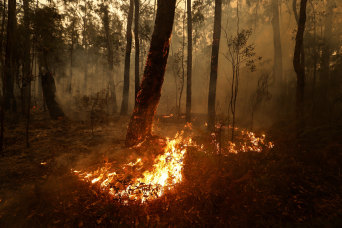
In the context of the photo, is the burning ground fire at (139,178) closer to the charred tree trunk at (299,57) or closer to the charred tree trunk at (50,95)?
the charred tree trunk at (299,57)

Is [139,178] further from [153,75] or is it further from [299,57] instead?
[299,57]

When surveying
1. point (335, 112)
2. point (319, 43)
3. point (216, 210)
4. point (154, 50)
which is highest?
point (319, 43)

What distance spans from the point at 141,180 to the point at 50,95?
1154 cm

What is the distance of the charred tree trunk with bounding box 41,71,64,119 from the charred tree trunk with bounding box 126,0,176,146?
29.1ft

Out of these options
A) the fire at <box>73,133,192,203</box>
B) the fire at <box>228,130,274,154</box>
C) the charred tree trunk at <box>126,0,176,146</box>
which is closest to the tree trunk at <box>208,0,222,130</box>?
the fire at <box>228,130,274,154</box>

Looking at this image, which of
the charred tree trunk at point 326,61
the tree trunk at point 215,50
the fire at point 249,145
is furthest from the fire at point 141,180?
the charred tree trunk at point 326,61

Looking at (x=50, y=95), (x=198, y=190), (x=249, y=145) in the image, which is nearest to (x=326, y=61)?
(x=249, y=145)

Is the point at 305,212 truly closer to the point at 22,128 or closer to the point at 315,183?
the point at 315,183

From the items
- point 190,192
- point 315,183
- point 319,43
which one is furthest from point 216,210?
point 319,43

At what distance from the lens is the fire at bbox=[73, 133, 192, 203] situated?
5.07 m

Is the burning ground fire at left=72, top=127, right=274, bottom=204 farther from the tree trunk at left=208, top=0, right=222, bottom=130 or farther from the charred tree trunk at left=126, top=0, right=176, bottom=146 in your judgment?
the tree trunk at left=208, top=0, right=222, bottom=130

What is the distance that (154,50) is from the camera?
7.11 metres

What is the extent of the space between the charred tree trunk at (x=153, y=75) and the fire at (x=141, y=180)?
1410 millimetres

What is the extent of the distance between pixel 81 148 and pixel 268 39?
31.1 m
